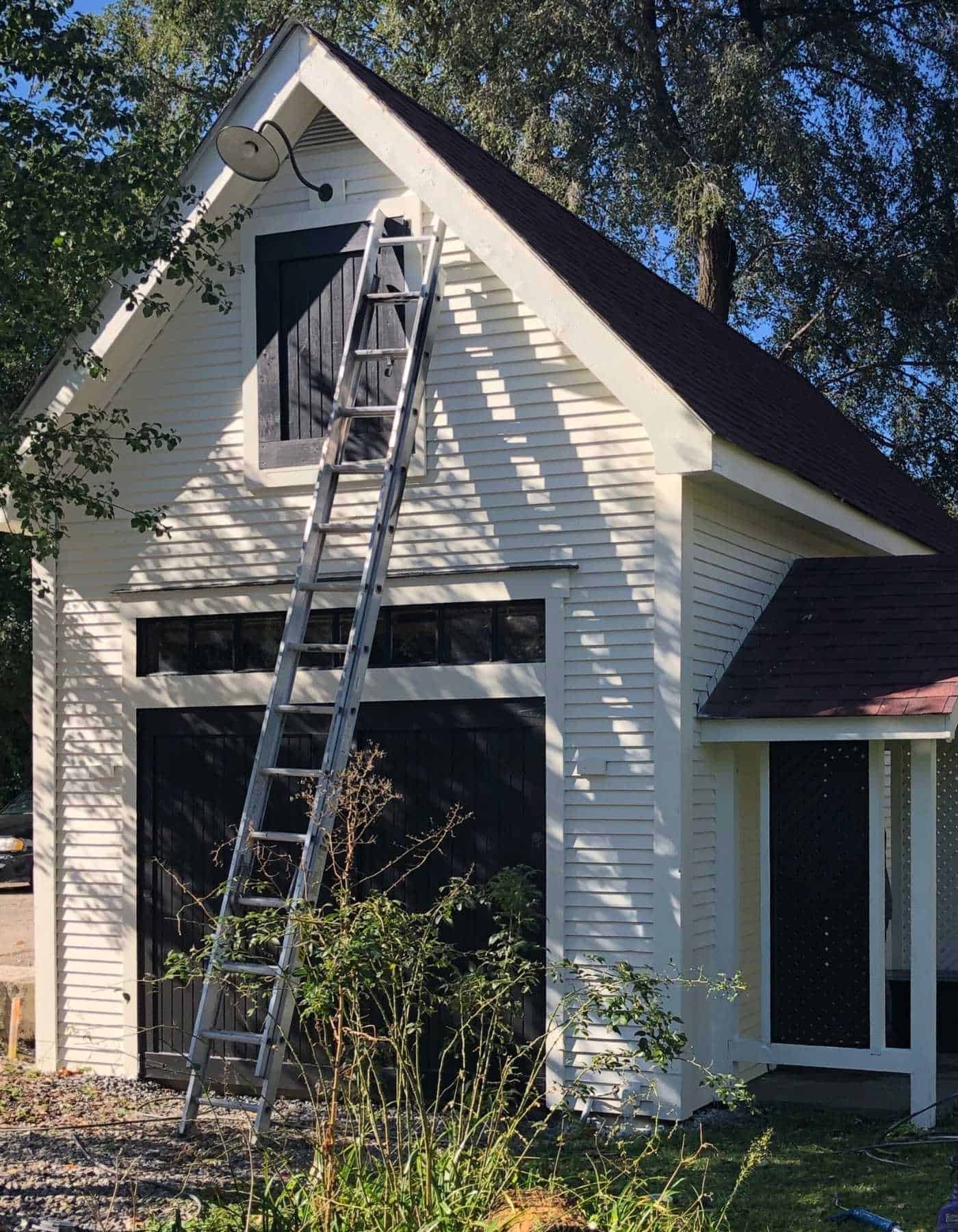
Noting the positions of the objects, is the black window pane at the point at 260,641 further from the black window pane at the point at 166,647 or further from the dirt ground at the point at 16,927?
the dirt ground at the point at 16,927

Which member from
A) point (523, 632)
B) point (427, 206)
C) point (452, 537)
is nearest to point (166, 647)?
point (452, 537)

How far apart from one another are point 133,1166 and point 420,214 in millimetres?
6184

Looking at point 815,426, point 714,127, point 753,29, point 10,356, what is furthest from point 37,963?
point 753,29

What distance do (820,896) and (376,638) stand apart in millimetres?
3349

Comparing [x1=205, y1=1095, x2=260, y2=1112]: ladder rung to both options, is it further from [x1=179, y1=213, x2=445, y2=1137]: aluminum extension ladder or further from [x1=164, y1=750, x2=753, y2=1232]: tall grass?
[x1=164, y1=750, x2=753, y2=1232]: tall grass

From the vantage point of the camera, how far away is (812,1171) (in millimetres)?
8188

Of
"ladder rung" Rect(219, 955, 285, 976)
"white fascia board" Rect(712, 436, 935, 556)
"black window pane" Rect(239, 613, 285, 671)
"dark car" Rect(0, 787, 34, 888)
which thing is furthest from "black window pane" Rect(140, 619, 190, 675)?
"dark car" Rect(0, 787, 34, 888)

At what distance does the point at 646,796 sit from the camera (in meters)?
9.40

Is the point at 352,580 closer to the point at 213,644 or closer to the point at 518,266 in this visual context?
the point at 213,644

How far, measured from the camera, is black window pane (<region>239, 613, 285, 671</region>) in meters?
10.8

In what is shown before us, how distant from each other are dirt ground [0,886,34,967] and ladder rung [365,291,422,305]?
6405mm

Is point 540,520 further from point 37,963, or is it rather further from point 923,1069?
point 37,963

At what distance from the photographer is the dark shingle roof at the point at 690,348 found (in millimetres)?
10086

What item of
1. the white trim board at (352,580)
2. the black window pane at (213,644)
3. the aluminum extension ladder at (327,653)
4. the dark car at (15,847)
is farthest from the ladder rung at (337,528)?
the dark car at (15,847)
